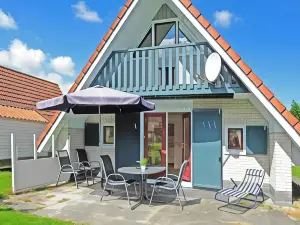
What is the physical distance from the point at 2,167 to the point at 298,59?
66.7 feet

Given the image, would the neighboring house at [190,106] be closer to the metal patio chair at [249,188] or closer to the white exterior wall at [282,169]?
the white exterior wall at [282,169]

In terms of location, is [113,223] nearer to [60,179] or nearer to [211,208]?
[211,208]

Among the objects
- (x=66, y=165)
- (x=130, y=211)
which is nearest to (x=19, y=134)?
(x=66, y=165)

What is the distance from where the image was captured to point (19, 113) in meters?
16.7

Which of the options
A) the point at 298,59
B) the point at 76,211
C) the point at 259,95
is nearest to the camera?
the point at 76,211

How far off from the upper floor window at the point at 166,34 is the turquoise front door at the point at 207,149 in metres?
2.69

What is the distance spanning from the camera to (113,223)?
18.1ft

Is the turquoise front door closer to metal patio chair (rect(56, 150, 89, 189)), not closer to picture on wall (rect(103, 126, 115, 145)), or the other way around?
picture on wall (rect(103, 126, 115, 145))

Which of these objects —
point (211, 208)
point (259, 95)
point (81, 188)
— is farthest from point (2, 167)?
point (259, 95)

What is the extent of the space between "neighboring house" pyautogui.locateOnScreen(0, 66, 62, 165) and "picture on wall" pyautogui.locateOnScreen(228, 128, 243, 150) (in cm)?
1146

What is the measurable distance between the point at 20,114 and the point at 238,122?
13143mm

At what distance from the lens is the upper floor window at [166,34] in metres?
9.60

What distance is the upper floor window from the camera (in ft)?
31.5

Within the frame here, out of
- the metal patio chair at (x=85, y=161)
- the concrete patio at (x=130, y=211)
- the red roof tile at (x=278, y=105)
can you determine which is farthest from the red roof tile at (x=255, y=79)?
the metal patio chair at (x=85, y=161)
